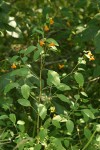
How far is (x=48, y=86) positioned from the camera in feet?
6.48

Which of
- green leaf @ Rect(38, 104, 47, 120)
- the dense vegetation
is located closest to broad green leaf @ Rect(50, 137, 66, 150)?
the dense vegetation

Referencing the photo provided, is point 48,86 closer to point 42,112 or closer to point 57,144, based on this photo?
point 42,112

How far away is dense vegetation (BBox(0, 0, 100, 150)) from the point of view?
184 centimetres

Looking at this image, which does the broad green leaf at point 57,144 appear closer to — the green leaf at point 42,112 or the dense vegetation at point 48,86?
the dense vegetation at point 48,86

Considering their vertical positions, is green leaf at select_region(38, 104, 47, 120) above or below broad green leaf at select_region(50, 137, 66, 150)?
above

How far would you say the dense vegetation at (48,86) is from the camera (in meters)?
1.84

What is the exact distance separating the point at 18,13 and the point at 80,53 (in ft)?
2.65

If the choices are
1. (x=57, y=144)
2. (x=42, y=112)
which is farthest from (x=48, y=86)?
(x=57, y=144)

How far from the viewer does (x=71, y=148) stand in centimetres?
201

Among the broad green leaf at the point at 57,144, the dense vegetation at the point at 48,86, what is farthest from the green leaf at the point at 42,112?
the broad green leaf at the point at 57,144

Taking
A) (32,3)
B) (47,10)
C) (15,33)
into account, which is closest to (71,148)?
(15,33)

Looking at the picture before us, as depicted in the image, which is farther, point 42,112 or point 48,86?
point 48,86

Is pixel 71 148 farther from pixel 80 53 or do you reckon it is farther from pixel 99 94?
pixel 80 53

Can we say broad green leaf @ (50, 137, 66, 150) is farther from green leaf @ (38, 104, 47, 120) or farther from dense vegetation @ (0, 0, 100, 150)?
green leaf @ (38, 104, 47, 120)
